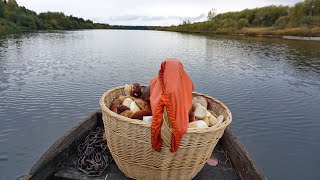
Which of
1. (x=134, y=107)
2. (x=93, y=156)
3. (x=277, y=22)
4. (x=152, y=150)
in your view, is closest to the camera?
(x=152, y=150)

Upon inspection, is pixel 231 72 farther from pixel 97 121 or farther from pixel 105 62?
pixel 97 121

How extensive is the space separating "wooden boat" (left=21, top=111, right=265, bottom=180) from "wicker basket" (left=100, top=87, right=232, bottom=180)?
1.52 ft

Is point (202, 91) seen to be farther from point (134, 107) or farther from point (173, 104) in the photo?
point (173, 104)

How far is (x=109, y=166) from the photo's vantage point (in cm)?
394

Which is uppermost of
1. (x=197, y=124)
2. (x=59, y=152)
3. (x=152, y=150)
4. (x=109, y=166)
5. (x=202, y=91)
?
(x=197, y=124)

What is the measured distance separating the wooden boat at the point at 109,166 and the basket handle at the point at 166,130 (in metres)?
1.15

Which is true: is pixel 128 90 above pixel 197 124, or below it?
above

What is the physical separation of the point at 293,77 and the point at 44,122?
528 inches

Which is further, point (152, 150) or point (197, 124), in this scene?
point (197, 124)

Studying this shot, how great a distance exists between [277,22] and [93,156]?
7577cm

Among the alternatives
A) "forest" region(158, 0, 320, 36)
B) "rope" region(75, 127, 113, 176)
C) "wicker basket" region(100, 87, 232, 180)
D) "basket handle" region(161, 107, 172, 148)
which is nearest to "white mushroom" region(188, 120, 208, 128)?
"wicker basket" region(100, 87, 232, 180)

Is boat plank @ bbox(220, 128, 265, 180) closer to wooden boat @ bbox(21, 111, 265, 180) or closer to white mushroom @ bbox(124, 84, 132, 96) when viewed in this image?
wooden boat @ bbox(21, 111, 265, 180)

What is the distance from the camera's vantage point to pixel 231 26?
269ft

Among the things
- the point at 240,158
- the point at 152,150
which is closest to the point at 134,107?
the point at 152,150
